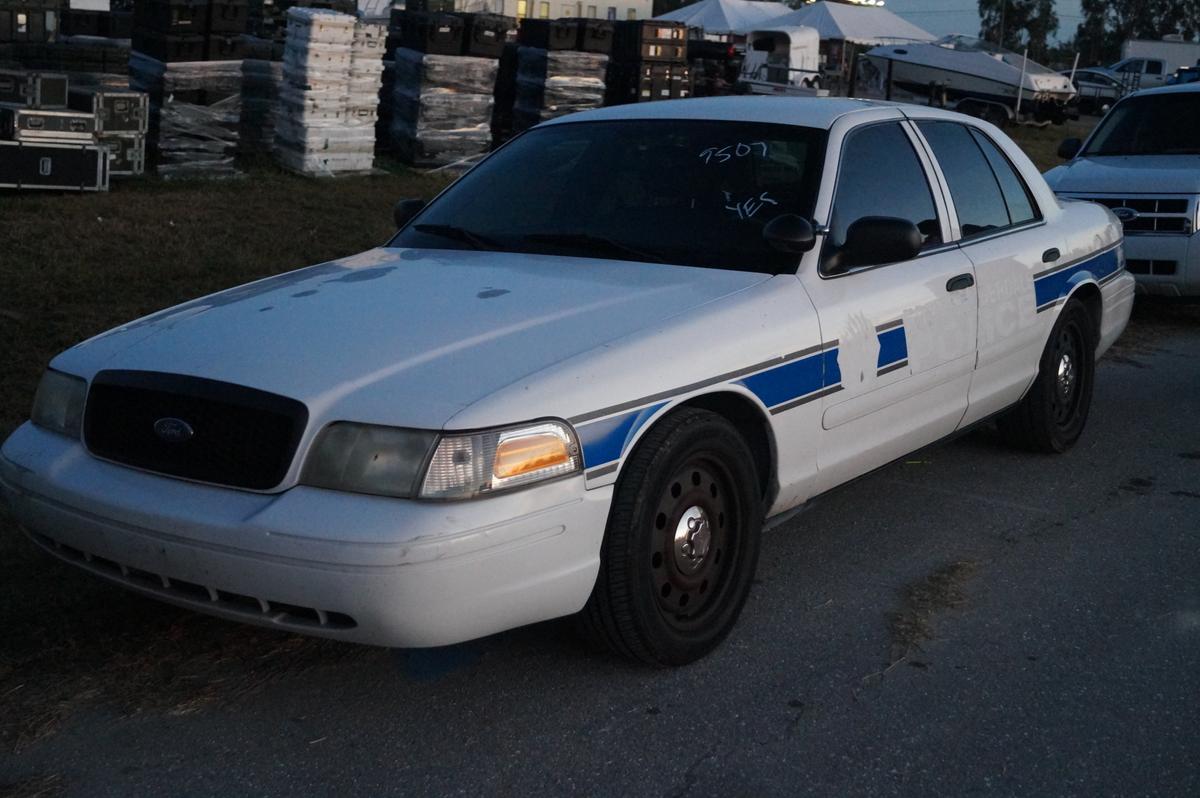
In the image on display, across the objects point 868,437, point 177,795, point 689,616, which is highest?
point 868,437

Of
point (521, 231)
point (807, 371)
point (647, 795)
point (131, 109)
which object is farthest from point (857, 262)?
point (131, 109)

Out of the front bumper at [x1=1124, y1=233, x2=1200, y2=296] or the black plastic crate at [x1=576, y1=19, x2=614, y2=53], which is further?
the black plastic crate at [x1=576, y1=19, x2=614, y2=53]

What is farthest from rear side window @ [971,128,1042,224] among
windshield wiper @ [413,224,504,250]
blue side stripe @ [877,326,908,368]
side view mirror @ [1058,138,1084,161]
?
side view mirror @ [1058,138,1084,161]

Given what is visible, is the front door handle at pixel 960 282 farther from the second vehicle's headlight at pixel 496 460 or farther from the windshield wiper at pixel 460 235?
the second vehicle's headlight at pixel 496 460

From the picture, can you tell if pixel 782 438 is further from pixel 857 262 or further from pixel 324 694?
pixel 324 694

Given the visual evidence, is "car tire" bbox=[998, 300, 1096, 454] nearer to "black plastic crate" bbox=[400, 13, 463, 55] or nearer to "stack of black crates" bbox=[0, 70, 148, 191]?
"stack of black crates" bbox=[0, 70, 148, 191]

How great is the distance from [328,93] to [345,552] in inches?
434

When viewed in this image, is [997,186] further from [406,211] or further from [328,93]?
[328,93]

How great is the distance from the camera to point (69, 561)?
12.3 feet

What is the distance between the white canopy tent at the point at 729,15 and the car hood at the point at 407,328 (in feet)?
117

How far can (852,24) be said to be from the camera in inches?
1587

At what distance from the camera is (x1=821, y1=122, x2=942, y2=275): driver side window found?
15.3 feet

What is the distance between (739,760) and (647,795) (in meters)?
0.30

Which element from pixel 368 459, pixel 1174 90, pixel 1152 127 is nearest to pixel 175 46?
→ pixel 1152 127
